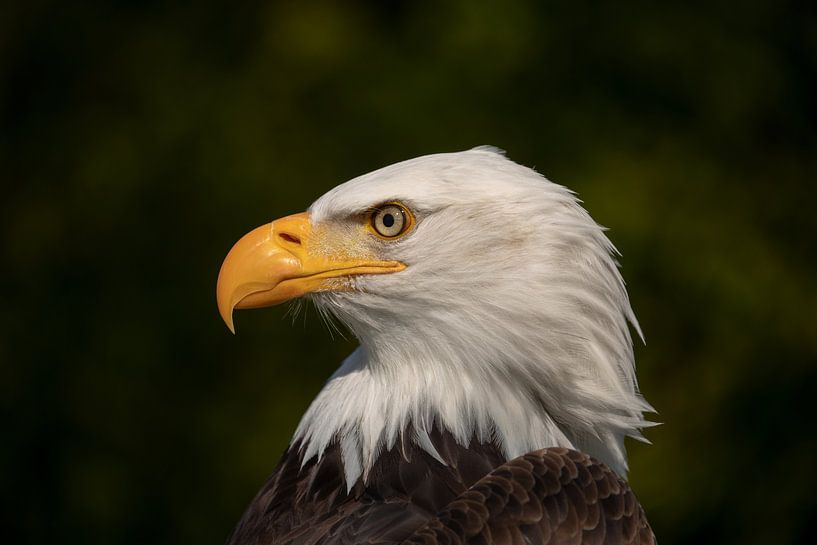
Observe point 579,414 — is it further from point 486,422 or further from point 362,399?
point 362,399

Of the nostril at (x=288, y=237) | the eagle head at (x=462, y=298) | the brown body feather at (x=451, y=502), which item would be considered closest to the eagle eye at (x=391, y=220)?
the eagle head at (x=462, y=298)

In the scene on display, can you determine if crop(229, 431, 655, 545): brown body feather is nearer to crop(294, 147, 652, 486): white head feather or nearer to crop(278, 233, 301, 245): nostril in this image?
crop(294, 147, 652, 486): white head feather

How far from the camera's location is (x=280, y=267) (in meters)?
2.82

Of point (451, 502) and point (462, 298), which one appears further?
point (462, 298)

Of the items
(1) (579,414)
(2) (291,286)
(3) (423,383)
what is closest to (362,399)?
(3) (423,383)

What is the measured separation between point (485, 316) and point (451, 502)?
0.52 metres

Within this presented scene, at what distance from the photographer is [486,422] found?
9.16ft

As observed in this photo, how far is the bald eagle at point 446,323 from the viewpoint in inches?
108

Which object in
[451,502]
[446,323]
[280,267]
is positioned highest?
[280,267]

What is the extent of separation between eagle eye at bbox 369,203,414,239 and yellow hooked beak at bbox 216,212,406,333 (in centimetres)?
8

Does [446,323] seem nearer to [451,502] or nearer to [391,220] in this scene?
[391,220]

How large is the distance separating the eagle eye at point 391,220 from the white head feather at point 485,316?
0.09 ft

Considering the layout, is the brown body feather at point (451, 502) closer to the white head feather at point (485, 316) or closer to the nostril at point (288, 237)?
the white head feather at point (485, 316)

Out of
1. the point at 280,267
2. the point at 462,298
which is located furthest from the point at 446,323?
the point at 280,267
